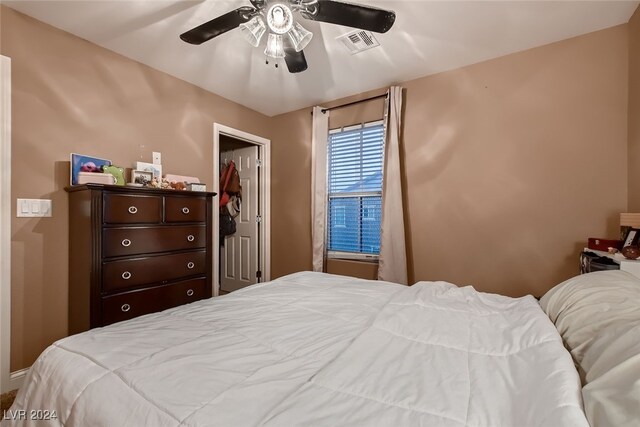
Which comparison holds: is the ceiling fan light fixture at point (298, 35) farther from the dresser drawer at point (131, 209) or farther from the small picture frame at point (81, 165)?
the small picture frame at point (81, 165)

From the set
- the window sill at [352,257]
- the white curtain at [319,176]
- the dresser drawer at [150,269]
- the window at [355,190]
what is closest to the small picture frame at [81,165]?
the dresser drawer at [150,269]

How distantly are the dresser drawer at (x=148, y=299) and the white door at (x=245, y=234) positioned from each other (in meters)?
1.35

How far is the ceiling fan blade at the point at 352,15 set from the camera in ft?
4.53

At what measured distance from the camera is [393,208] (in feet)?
9.05

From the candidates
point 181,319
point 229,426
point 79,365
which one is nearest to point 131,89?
point 181,319

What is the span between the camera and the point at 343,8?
1404 millimetres

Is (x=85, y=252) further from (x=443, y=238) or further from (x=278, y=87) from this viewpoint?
(x=443, y=238)

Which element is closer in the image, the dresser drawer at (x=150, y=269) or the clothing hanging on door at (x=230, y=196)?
the dresser drawer at (x=150, y=269)

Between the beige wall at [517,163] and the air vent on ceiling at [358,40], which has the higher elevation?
the air vent on ceiling at [358,40]

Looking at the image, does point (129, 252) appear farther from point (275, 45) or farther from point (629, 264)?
point (629, 264)

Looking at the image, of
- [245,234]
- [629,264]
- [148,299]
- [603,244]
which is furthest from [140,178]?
[603,244]

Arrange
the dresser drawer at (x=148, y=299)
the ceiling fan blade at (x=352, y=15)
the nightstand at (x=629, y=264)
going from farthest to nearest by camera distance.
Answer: the dresser drawer at (x=148, y=299)
the nightstand at (x=629, y=264)
the ceiling fan blade at (x=352, y=15)

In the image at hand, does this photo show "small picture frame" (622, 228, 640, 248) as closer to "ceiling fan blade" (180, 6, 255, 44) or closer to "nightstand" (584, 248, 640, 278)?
"nightstand" (584, 248, 640, 278)

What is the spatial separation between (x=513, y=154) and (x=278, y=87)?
2.31 m
